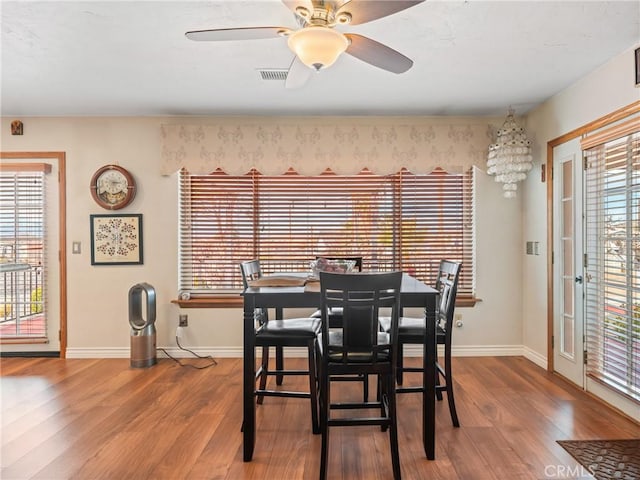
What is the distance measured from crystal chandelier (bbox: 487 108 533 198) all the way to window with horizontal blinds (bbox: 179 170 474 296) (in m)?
0.46

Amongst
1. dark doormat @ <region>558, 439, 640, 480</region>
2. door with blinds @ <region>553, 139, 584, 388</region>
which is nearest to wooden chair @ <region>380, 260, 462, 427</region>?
Result: dark doormat @ <region>558, 439, 640, 480</region>

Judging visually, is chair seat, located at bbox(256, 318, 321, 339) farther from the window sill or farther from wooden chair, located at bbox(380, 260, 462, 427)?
the window sill

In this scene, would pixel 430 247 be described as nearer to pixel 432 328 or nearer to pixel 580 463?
pixel 432 328

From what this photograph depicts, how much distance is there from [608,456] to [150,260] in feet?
13.0

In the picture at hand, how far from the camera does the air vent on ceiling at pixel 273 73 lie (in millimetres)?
2988

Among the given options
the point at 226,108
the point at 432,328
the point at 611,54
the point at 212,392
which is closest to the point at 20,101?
the point at 226,108

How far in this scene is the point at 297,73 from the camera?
2.31 m

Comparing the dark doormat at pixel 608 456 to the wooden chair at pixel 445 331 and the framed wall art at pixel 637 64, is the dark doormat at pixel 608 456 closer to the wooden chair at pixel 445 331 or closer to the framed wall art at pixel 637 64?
the wooden chair at pixel 445 331

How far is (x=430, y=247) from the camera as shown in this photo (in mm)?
4148

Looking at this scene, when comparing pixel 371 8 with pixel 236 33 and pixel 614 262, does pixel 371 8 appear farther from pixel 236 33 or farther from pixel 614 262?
pixel 614 262

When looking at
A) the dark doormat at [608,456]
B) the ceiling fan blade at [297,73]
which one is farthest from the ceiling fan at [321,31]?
the dark doormat at [608,456]

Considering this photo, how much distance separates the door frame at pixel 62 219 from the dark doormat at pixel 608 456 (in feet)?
14.5

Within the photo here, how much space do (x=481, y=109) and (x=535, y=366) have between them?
98.1 inches

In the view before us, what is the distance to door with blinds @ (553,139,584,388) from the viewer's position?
3.19 m
